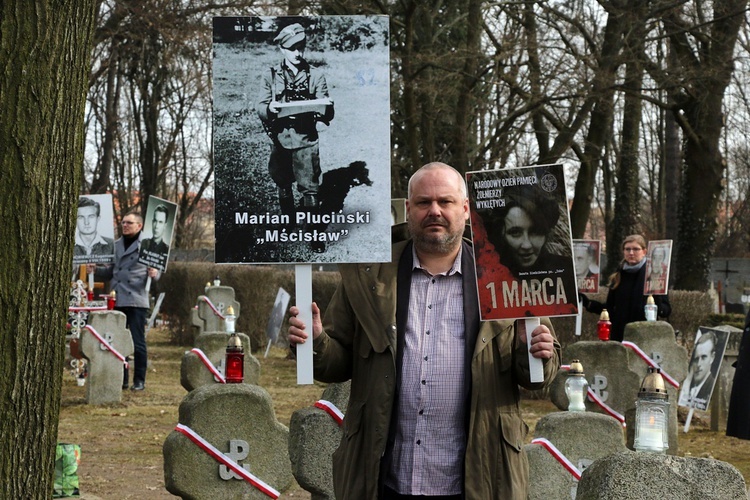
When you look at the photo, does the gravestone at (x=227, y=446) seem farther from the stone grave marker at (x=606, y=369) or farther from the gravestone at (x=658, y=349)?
the gravestone at (x=658, y=349)

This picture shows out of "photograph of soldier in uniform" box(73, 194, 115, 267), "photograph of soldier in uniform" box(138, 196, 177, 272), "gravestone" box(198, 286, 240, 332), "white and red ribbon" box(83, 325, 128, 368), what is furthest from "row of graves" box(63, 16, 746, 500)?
"gravestone" box(198, 286, 240, 332)

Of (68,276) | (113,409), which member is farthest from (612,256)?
(68,276)

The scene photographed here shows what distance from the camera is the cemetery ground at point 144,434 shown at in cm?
1001

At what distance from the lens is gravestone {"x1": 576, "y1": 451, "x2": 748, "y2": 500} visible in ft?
14.9

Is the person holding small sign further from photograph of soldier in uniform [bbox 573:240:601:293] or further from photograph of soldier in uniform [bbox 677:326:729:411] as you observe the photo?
photograph of soldier in uniform [bbox 573:240:601:293]

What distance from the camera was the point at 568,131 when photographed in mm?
20453

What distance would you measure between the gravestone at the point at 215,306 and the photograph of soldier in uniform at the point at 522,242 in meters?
16.4

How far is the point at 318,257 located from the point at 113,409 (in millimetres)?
10286

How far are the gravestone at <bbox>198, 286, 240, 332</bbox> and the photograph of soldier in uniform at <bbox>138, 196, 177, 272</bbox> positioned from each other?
5.25 m

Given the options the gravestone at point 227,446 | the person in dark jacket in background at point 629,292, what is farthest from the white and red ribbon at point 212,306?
the gravestone at point 227,446

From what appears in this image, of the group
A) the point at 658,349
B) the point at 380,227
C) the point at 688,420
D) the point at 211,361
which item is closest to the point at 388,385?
the point at 380,227

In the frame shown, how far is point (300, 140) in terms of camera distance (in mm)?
4699

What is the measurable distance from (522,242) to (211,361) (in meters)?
7.36

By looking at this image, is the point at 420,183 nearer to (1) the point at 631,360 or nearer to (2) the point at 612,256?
(1) the point at 631,360
